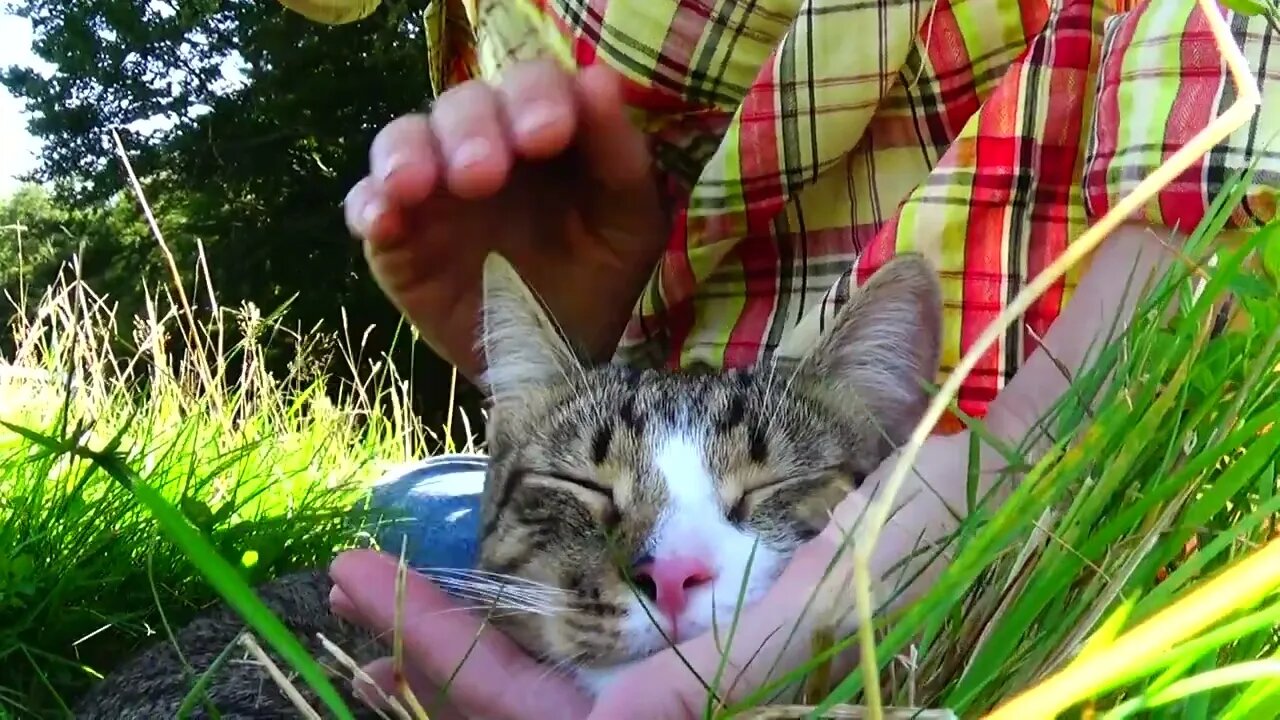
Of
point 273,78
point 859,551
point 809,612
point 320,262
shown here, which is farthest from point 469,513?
point 273,78

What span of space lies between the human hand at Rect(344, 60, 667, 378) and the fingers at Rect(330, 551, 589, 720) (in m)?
0.29

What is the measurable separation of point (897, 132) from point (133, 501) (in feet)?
3.27

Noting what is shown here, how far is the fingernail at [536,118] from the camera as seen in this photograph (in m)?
0.78

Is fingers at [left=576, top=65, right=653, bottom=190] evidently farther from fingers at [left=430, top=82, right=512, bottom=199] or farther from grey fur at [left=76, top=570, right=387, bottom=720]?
grey fur at [left=76, top=570, right=387, bottom=720]

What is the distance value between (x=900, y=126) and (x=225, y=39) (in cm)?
439

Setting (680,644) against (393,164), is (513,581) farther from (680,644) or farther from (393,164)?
(393,164)

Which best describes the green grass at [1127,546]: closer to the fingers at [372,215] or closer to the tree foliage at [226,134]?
the fingers at [372,215]

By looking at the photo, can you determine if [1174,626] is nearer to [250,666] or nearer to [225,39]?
[250,666]

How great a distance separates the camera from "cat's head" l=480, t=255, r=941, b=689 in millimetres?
670

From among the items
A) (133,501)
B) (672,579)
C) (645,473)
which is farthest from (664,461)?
(133,501)

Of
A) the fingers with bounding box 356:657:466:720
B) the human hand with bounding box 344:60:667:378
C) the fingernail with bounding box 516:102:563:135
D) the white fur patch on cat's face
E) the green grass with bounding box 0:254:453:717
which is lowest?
the green grass with bounding box 0:254:453:717

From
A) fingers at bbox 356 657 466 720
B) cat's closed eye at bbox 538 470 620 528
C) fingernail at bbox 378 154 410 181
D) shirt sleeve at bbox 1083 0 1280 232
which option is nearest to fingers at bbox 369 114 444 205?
fingernail at bbox 378 154 410 181

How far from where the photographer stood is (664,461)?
0.76 m

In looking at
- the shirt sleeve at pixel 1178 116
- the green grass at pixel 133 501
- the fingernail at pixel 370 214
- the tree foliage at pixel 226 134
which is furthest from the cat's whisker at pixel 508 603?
the tree foliage at pixel 226 134
